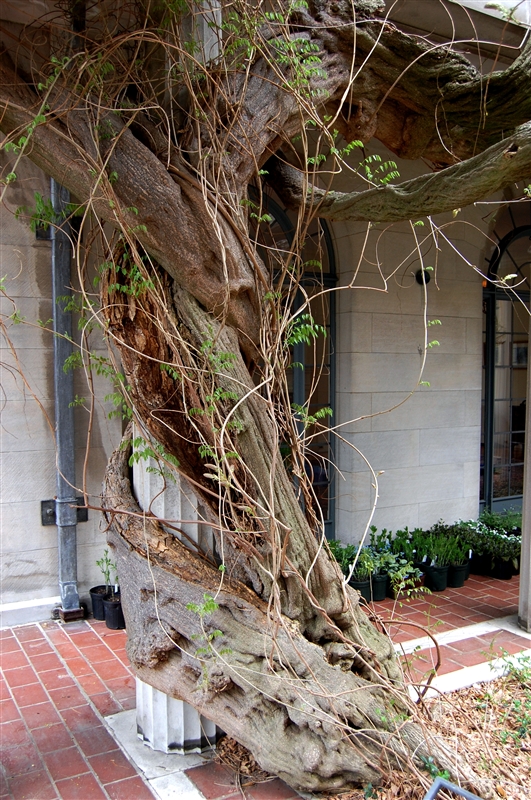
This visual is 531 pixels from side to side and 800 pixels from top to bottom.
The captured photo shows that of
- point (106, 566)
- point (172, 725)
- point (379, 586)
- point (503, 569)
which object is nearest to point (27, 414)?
point (106, 566)

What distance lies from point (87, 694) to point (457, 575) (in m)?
3.20

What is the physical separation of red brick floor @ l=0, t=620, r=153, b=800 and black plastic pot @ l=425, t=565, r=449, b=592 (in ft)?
8.33

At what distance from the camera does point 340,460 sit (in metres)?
5.70

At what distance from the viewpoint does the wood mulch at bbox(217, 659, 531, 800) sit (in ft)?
8.12

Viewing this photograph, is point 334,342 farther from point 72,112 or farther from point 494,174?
point 72,112

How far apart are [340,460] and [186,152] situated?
11.6 feet

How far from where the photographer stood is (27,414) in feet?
14.1

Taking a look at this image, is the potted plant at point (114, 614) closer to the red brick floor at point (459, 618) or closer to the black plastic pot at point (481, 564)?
the red brick floor at point (459, 618)

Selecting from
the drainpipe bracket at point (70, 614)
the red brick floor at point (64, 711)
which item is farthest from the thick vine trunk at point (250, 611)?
the drainpipe bracket at point (70, 614)

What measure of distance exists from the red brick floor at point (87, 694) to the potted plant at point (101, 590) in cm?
8

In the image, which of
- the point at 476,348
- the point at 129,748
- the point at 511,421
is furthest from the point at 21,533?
the point at 511,421

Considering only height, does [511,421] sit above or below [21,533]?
above

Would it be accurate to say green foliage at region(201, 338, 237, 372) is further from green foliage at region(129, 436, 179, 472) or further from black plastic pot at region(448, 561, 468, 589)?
black plastic pot at region(448, 561, 468, 589)

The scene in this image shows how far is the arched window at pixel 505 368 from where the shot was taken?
695cm
